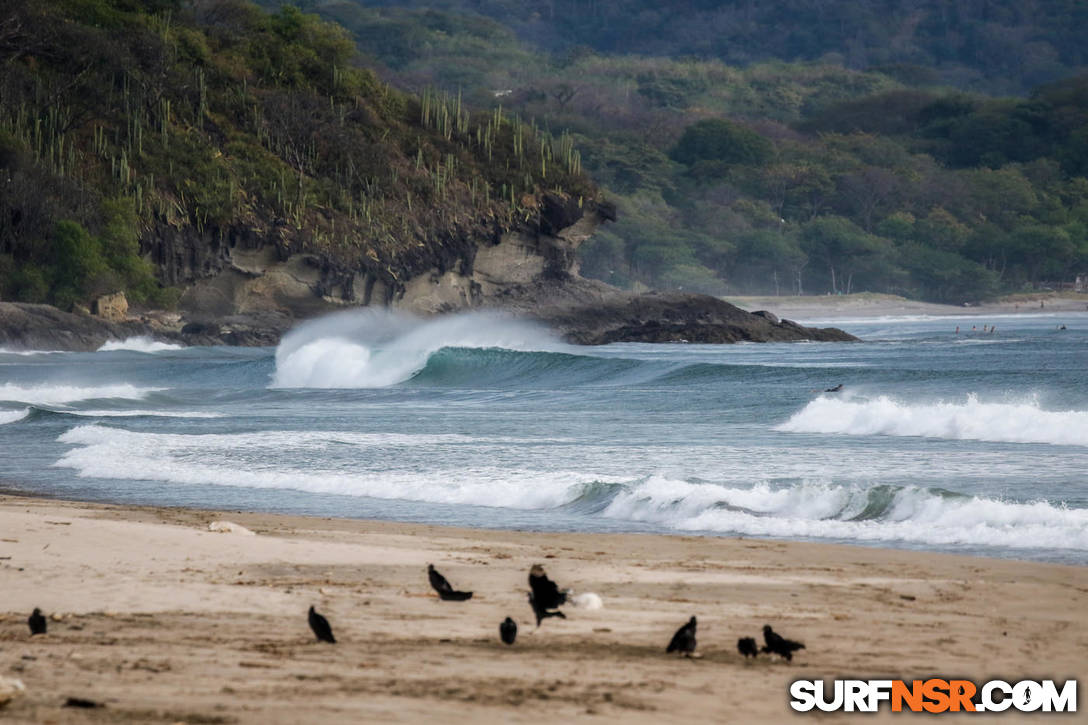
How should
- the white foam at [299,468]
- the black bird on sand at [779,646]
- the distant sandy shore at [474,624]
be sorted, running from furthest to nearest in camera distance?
1. the white foam at [299,468]
2. the black bird on sand at [779,646]
3. the distant sandy shore at [474,624]

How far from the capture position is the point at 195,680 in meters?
5.61

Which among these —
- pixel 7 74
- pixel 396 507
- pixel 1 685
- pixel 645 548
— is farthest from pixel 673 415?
pixel 7 74

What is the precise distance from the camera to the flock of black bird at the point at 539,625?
6195 millimetres

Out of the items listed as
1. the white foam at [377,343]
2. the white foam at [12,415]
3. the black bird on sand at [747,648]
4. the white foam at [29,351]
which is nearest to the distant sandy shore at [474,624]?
the black bird on sand at [747,648]

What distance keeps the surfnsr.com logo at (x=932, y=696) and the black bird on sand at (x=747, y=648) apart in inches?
17.7

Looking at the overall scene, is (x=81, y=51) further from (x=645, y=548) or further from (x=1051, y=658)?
(x=1051, y=658)

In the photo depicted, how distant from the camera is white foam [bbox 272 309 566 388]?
1525 inches

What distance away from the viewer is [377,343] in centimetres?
5722

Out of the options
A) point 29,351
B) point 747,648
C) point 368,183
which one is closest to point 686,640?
point 747,648

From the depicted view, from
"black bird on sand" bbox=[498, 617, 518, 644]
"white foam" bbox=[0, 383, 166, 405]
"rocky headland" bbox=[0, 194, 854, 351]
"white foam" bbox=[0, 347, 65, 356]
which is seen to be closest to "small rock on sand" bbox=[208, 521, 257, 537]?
"black bird on sand" bbox=[498, 617, 518, 644]

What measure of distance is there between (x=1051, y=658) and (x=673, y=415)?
18420mm

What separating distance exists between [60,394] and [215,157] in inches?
1562

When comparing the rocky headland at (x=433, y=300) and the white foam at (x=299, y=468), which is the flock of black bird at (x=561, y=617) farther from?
the rocky headland at (x=433, y=300)

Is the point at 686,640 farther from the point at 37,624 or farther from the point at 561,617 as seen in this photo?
the point at 37,624
